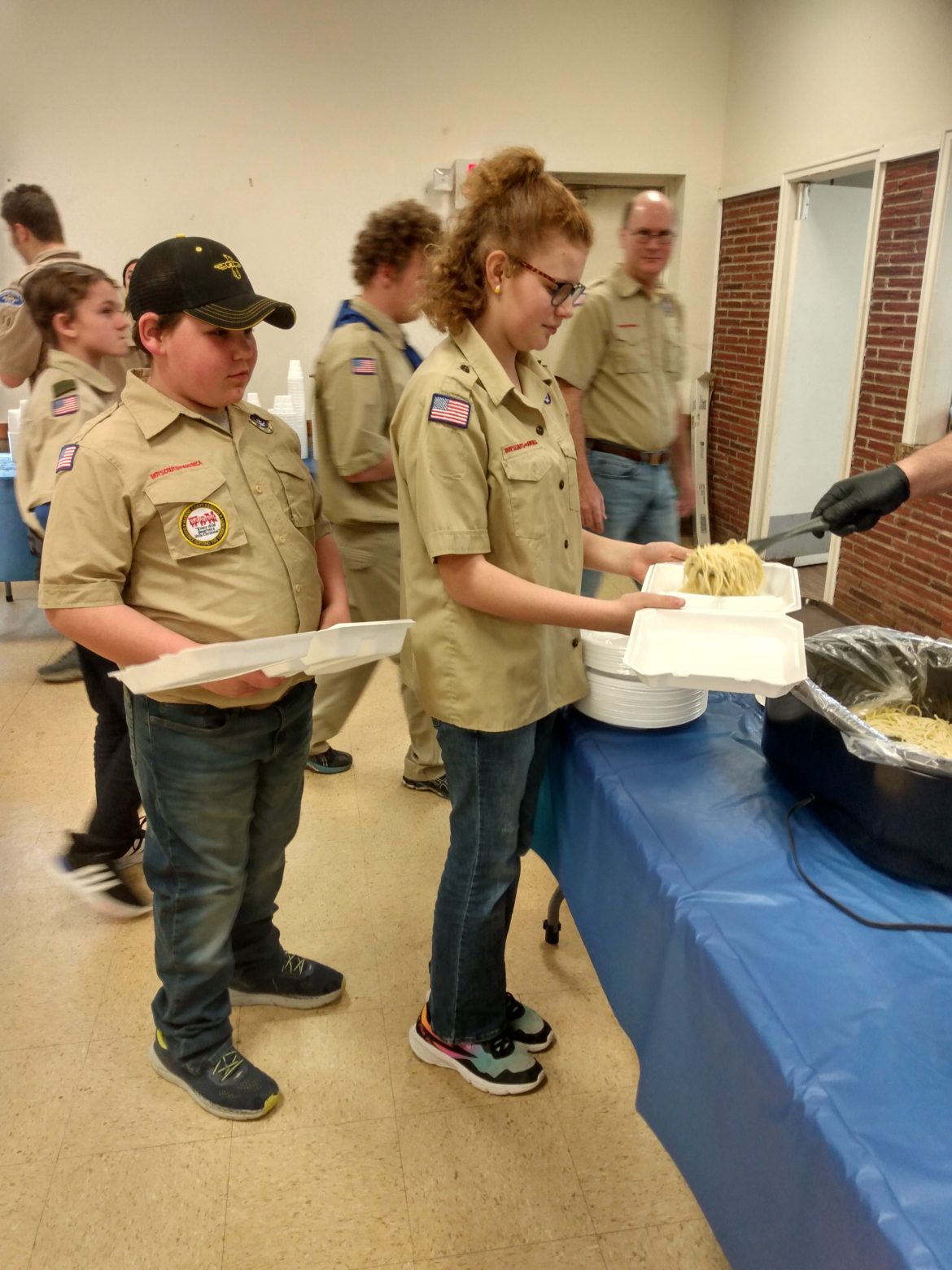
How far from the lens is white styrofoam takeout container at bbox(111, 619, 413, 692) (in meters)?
1.07

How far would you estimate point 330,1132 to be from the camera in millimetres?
1690

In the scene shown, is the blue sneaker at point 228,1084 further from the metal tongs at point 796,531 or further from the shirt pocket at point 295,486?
the metal tongs at point 796,531

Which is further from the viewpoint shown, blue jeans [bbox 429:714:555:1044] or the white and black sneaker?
the white and black sneaker

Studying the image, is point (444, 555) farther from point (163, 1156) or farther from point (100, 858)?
point (100, 858)

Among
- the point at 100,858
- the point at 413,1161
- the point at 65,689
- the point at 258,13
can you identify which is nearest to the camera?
the point at 413,1161

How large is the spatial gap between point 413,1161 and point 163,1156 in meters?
0.47

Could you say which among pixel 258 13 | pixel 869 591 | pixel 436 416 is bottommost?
pixel 869 591

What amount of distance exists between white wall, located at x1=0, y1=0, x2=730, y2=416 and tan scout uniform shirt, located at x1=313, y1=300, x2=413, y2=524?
351 centimetres

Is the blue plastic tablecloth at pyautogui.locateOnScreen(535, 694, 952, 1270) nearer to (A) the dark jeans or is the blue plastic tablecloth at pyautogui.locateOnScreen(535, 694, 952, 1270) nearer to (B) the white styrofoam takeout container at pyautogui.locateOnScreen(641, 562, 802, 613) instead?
(B) the white styrofoam takeout container at pyautogui.locateOnScreen(641, 562, 802, 613)

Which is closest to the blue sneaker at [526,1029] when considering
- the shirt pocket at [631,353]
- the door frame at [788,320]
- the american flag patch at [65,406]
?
the american flag patch at [65,406]

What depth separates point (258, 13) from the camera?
509 centimetres

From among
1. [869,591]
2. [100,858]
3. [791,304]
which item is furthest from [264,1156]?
[791,304]

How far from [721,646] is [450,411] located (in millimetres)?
525

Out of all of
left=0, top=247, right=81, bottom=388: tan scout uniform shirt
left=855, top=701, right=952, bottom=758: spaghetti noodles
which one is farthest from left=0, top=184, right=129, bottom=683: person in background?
left=855, top=701, right=952, bottom=758: spaghetti noodles
